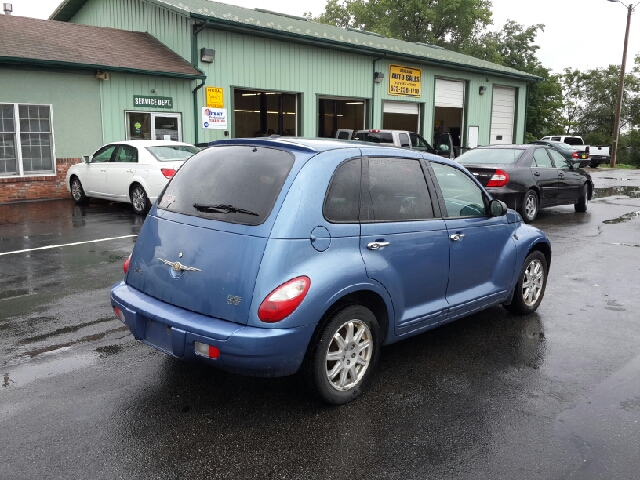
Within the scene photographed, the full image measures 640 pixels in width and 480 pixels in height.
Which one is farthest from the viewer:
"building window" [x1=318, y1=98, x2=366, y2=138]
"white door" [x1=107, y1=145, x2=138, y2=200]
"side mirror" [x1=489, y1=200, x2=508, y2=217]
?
"building window" [x1=318, y1=98, x2=366, y2=138]

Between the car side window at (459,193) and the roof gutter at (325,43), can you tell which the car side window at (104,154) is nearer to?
the roof gutter at (325,43)

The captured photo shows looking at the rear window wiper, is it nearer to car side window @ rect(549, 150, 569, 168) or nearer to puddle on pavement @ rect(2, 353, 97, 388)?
puddle on pavement @ rect(2, 353, 97, 388)

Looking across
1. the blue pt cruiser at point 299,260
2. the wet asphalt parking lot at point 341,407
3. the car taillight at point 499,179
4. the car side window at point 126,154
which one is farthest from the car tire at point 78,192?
the blue pt cruiser at point 299,260

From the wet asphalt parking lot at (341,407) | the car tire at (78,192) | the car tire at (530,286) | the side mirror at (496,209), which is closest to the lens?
the wet asphalt parking lot at (341,407)

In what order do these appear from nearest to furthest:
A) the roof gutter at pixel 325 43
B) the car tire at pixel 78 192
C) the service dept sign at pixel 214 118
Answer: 1. the car tire at pixel 78 192
2. the roof gutter at pixel 325 43
3. the service dept sign at pixel 214 118

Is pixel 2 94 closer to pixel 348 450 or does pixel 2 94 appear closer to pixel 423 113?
pixel 348 450

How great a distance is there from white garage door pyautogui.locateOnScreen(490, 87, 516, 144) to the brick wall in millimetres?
21252

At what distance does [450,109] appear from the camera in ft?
92.6

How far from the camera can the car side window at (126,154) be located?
12.7m

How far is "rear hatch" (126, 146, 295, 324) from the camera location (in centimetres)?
358

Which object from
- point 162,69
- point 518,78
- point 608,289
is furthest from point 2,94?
point 518,78

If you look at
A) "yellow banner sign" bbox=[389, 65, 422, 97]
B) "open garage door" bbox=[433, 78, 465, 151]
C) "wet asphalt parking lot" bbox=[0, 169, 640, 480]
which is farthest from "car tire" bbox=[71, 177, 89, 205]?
"open garage door" bbox=[433, 78, 465, 151]

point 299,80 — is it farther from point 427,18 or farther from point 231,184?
point 427,18

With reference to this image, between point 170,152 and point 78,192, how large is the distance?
10.6ft
